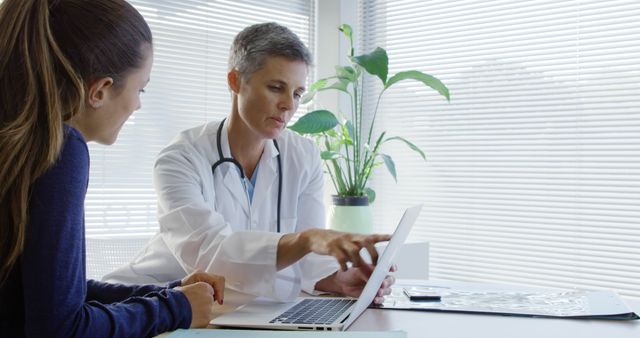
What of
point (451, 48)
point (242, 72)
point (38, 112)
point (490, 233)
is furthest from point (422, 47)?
point (38, 112)

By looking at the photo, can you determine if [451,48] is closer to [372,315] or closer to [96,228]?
[96,228]

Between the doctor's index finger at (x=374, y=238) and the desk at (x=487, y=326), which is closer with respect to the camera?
the desk at (x=487, y=326)

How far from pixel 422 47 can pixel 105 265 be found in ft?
6.56

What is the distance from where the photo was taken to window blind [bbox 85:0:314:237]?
2984mm

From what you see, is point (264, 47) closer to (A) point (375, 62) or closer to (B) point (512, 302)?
(B) point (512, 302)

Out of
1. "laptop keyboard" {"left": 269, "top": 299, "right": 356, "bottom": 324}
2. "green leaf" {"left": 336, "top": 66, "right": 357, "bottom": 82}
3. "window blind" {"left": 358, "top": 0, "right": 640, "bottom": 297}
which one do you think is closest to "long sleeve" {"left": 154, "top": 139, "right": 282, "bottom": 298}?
"laptop keyboard" {"left": 269, "top": 299, "right": 356, "bottom": 324}

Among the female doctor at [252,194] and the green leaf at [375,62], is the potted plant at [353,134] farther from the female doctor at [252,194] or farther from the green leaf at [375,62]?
the female doctor at [252,194]

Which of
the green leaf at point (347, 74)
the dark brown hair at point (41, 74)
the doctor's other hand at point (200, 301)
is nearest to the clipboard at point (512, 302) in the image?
the doctor's other hand at point (200, 301)

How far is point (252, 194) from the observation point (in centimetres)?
179

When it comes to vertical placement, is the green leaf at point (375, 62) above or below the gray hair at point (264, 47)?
above

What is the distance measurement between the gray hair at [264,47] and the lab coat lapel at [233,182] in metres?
0.22

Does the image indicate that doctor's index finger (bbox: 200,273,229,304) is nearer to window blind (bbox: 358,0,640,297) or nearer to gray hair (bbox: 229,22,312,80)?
gray hair (bbox: 229,22,312,80)

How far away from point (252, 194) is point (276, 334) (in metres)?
0.83

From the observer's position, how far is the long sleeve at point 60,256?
0.82 m
